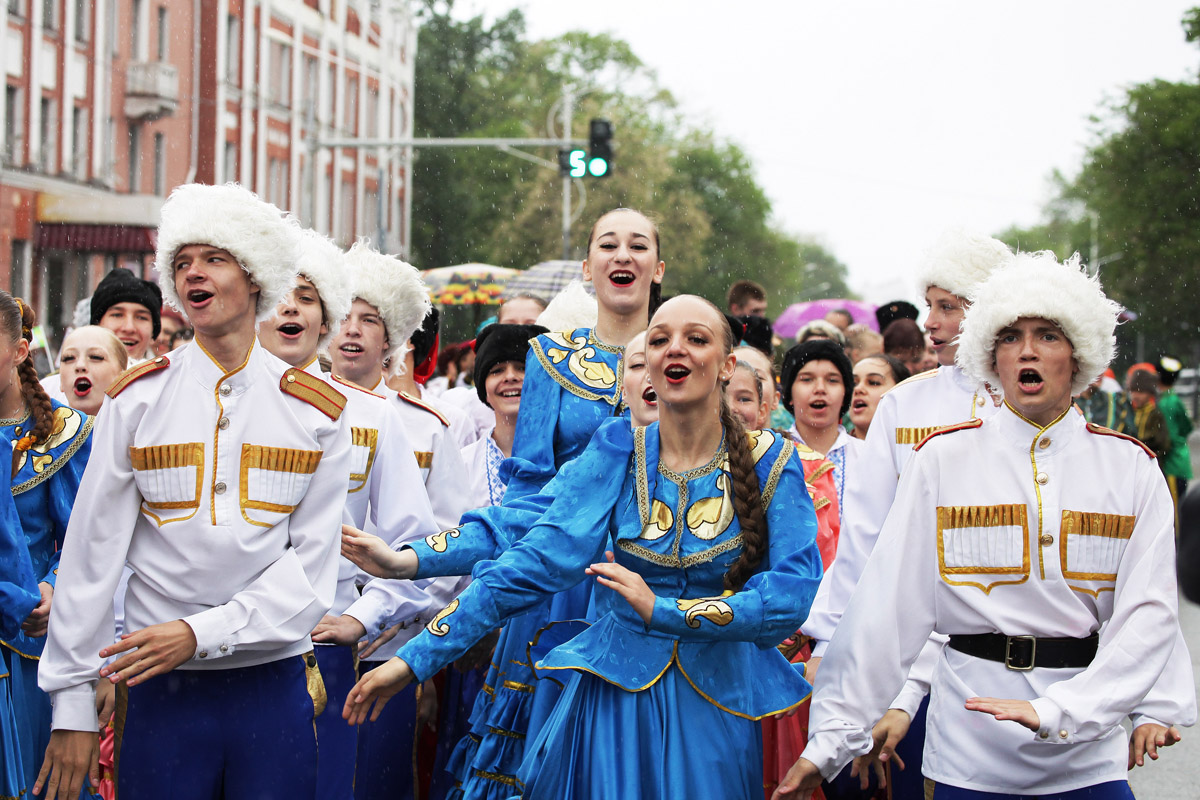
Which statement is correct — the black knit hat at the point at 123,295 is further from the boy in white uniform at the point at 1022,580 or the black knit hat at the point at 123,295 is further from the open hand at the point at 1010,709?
the open hand at the point at 1010,709

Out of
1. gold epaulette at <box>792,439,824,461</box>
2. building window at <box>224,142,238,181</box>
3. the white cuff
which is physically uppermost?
building window at <box>224,142,238,181</box>

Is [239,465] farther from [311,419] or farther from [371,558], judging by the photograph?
[371,558]

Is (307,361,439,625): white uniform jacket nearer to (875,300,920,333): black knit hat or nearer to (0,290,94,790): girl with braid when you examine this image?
(0,290,94,790): girl with braid

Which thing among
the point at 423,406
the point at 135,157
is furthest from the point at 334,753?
the point at 135,157

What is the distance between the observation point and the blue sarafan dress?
385 centimetres

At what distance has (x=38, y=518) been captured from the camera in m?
5.08

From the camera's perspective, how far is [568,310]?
7.14 m

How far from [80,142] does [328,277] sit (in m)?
29.3

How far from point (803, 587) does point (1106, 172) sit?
122 feet

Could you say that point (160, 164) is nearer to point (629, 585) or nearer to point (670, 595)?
point (670, 595)

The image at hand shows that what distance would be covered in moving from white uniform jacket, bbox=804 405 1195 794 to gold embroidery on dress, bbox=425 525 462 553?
126 cm

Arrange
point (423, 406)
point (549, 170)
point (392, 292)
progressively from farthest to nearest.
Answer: point (549, 170), point (392, 292), point (423, 406)

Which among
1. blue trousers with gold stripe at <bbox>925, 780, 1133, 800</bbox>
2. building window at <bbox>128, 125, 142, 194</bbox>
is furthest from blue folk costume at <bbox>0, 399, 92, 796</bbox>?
building window at <bbox>128, 125, 142, 194</bbox>

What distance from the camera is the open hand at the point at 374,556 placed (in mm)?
4270
